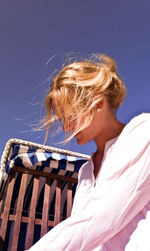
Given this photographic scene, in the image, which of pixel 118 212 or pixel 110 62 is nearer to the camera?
pixel 118 212

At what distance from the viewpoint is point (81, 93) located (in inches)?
35.4

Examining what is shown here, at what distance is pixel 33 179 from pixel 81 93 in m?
3.00

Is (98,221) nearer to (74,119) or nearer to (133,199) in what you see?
(133,199)

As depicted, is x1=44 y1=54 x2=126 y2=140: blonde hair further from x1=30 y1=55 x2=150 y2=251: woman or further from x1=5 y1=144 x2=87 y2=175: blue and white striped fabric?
x1=5 y1=144 x2=87 y2=175: blue and white striped fabric

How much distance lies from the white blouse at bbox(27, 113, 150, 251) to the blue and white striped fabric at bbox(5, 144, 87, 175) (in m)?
2.79

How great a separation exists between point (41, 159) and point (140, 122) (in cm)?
277

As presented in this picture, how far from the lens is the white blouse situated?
0.53 m

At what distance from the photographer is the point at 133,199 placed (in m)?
0.55

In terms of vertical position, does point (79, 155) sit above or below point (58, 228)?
below

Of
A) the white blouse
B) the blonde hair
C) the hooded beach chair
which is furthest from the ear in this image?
the hooded beach chair

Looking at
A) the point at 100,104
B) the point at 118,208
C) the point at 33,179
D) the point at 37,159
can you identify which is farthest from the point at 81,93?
the point at 33,179

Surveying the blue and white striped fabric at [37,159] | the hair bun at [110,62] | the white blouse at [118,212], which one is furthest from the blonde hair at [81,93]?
the blue and white striped fabric at [37,159]

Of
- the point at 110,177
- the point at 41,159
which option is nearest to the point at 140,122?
the point at 110,177

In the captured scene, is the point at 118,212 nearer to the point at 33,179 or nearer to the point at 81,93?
the point at 81,93
